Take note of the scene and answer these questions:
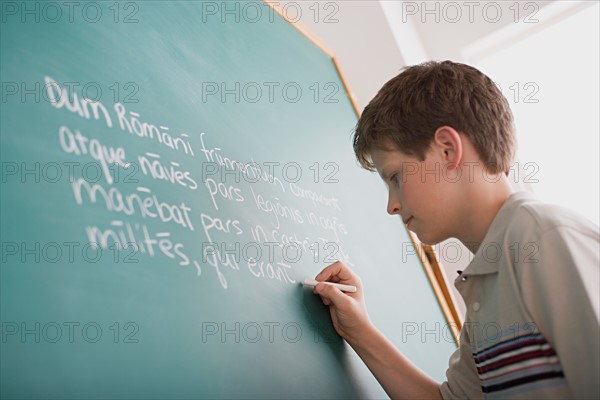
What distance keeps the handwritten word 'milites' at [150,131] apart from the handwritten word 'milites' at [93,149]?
4 cm

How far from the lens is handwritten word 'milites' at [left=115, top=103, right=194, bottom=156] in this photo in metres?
0.56

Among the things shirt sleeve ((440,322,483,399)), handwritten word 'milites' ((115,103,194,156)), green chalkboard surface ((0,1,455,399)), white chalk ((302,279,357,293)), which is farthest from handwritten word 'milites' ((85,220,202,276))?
shirt sleeve ((440,322,483,399))

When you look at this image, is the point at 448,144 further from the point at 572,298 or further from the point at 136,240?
the point at 136,240

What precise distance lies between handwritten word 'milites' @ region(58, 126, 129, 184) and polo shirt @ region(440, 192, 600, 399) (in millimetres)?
479

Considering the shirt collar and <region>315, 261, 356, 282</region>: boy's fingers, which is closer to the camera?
the shirt collar

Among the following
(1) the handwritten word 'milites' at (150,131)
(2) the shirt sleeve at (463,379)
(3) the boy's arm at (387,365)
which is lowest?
(2) the shirt sleeve at (463,379)

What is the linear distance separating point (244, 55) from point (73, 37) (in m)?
0.36

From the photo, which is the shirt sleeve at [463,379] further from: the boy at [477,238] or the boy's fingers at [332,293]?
the boy's fingers at [332,293]

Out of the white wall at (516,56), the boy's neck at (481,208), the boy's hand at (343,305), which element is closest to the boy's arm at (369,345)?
the boy's hand at (343,305)

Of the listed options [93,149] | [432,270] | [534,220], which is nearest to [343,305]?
[534,220]

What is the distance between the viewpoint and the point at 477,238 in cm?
77

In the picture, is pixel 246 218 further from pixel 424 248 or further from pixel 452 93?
pixel 424 248

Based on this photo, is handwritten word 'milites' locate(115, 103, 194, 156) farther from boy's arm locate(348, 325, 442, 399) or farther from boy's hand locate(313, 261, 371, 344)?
boy's arm locate(348, 325, 442, 399)

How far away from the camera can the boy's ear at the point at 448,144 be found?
750mm
